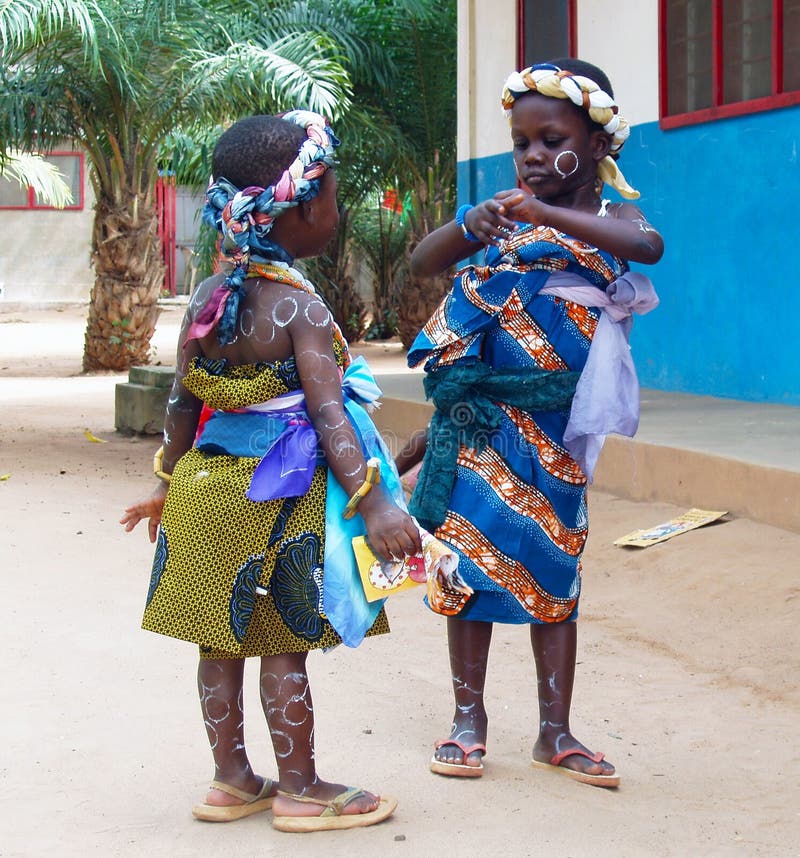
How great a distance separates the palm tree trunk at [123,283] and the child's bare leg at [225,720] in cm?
1217

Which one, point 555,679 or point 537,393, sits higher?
point 537,393

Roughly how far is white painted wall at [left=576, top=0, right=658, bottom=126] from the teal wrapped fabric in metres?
5.78

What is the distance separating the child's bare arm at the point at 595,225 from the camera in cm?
282

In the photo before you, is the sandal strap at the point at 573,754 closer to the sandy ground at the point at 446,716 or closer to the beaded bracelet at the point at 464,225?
the sandy ground at the point at 446,716

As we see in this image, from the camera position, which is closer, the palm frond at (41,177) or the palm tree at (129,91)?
the palm tree at (129,91)

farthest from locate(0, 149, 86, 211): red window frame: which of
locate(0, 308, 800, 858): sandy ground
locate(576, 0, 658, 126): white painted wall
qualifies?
locate(0, 308, 800, 858): sandy ground

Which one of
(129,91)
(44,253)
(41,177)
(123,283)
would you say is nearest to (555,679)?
(129,91)

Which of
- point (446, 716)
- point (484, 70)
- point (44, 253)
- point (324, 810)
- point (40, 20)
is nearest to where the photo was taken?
point (324, 810)

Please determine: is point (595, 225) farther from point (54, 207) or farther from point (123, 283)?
point (54, 207)

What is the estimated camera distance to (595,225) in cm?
288

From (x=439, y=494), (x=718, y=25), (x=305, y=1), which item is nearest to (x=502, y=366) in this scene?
(x=439, y=494)

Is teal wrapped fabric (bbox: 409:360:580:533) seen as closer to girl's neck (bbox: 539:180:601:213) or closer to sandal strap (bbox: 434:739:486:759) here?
girl's neck (bbox: 539:180:601:213)

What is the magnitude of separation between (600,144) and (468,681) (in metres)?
1.36

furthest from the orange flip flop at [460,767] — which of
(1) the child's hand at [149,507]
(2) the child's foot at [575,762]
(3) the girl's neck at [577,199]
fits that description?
(3) the girl's neck at [577,199]
